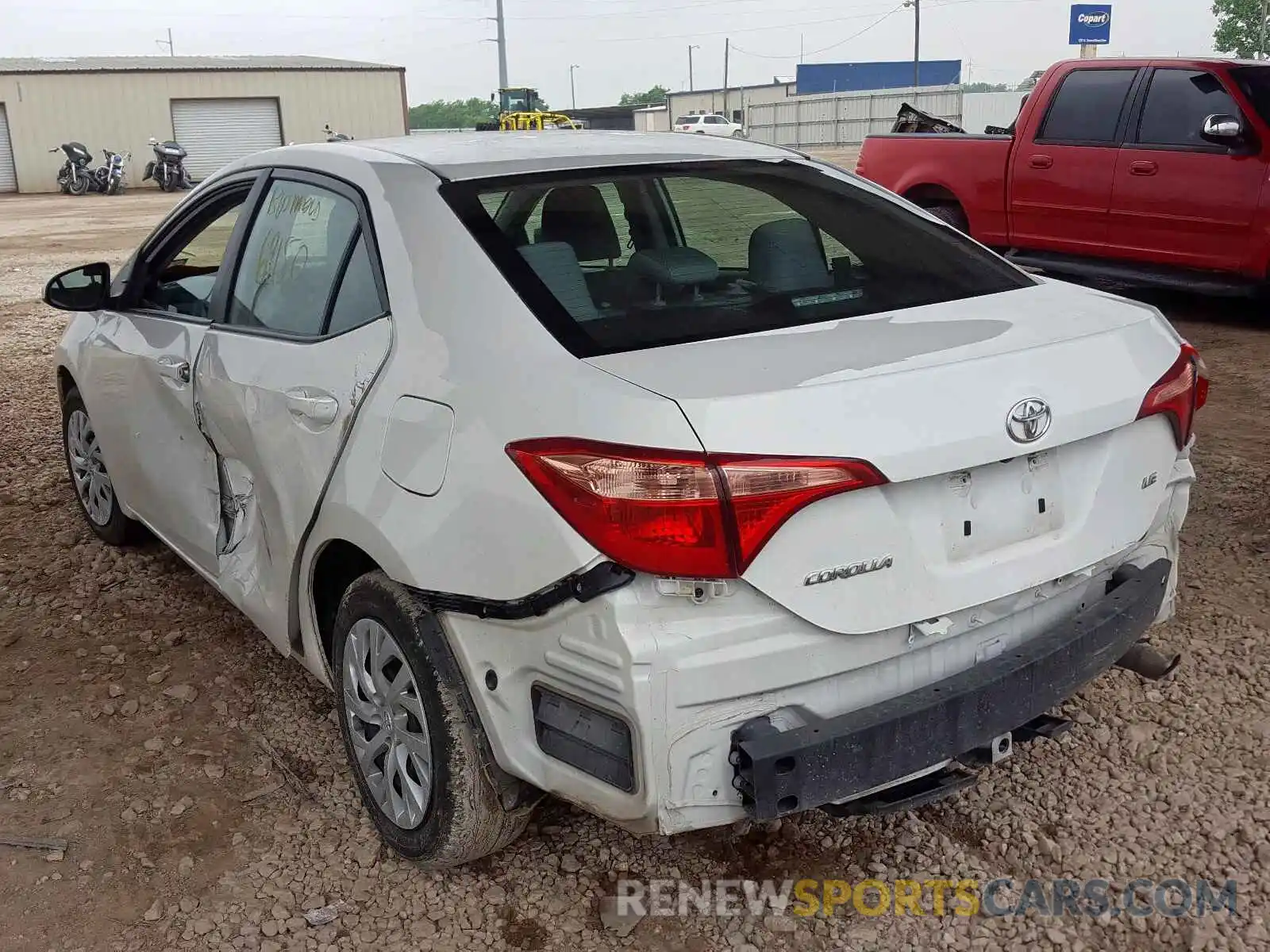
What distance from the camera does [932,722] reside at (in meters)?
2.28

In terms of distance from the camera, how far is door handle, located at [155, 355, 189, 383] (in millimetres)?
3465

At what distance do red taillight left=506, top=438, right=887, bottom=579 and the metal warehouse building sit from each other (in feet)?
118

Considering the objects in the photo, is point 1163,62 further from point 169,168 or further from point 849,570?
point 169,168

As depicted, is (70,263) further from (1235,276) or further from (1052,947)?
(1052,947)

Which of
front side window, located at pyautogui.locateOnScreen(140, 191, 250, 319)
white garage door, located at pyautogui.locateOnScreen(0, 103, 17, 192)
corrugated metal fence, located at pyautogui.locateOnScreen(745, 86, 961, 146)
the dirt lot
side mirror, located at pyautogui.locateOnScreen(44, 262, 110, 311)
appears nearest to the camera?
the dirt lot

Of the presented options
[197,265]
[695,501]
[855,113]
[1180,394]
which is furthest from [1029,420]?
[855,113]

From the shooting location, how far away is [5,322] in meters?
11.2

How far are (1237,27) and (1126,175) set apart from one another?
63.7 meters

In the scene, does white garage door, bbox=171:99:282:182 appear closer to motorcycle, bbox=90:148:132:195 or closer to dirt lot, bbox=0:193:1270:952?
motorcycle, bbox=90:148:132:195

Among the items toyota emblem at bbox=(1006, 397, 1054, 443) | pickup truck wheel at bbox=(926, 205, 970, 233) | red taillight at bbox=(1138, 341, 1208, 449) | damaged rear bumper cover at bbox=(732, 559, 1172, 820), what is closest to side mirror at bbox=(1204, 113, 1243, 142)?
pickup truck wheel at bbox=(926, 205, 970, 233)

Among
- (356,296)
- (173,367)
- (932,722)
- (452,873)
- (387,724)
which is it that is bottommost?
(452,873)

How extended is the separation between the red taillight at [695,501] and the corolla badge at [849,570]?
13 cm

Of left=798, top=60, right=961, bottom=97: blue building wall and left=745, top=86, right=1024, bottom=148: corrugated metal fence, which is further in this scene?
left=798, top=60, right=961, bottom=97: blue building wall

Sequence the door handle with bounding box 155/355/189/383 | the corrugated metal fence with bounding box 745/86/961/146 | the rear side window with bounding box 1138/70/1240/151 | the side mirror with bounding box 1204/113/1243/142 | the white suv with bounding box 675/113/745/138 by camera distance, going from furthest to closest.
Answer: the white suv with bounding box 675/113/745/138 < the corrugated metal fence with bounding box 745/86/961/146 < the rear side window with bounding box 1138/70/1240/151 < the side mirror with bounding box 1204/113/1243/142 < the door handle with bounding box 155/355/189/383
